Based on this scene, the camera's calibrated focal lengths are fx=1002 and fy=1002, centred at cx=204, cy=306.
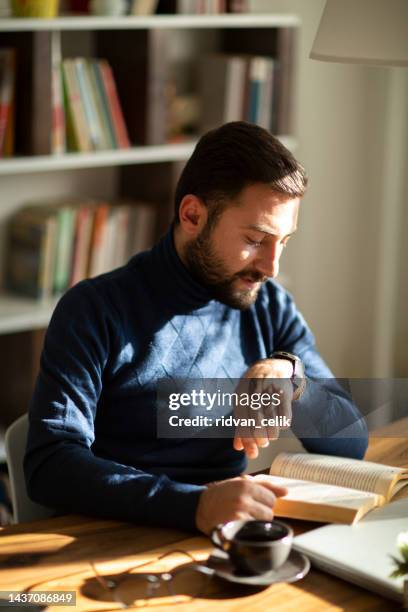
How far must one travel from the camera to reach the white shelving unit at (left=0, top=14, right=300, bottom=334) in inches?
107

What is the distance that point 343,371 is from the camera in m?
3.83

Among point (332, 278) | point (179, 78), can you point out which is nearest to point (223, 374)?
point (179, 78)

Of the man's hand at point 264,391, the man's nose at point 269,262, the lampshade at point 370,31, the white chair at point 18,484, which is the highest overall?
the lampshade at point 370,31

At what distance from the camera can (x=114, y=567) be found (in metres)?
1.33

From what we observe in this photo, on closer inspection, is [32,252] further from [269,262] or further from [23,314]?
[269,262]

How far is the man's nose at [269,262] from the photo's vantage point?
1.77m

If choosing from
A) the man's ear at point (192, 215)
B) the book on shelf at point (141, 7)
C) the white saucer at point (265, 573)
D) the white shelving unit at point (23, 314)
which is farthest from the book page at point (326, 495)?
the book on shelf at point (141, 7)

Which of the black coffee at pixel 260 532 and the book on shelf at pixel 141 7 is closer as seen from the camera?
the black coffee at pixel 260 532

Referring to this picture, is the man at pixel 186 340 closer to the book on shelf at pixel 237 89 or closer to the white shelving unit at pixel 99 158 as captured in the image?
the white shelving unit at pixel 99 158

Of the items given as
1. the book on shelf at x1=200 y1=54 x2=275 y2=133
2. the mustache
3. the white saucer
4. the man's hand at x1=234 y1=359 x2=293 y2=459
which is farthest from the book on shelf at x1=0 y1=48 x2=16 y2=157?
the white saucer

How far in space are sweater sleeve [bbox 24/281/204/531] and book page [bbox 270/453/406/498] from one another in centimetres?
21

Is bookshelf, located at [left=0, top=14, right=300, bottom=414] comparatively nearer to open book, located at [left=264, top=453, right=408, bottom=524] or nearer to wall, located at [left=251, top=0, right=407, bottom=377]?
wall, located at [left=251, top=0, right=407, bottom=377]

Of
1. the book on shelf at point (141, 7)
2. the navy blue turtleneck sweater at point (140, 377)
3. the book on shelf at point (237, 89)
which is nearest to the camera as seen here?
the navy blue turtleneck sweater at point (140, 377)

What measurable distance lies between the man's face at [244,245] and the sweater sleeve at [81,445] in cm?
21
